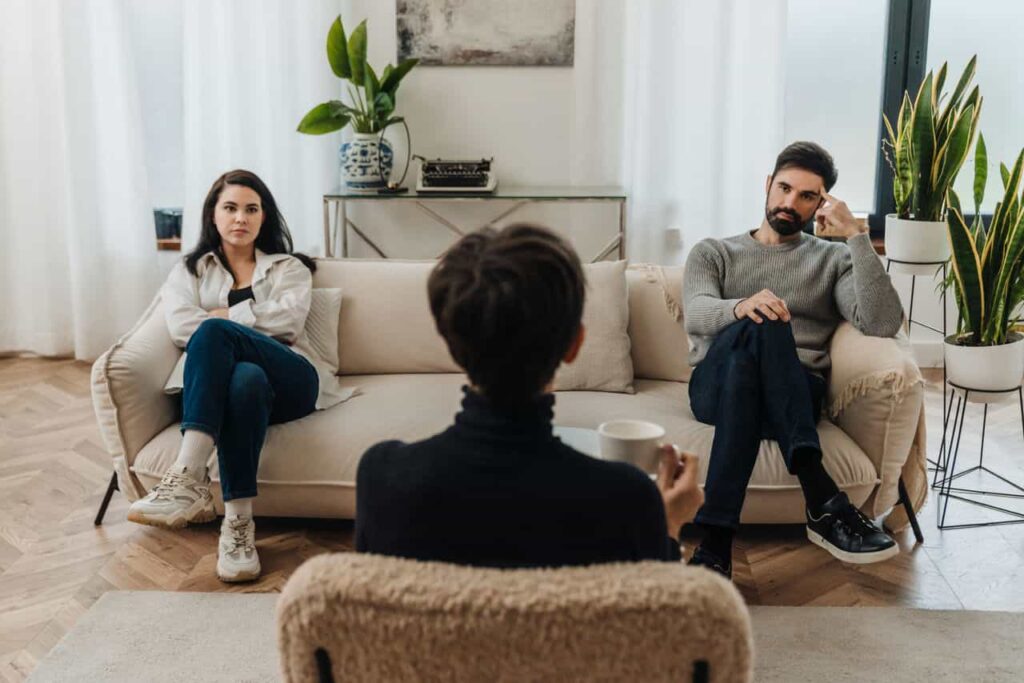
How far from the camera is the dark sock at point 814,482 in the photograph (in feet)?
7.80

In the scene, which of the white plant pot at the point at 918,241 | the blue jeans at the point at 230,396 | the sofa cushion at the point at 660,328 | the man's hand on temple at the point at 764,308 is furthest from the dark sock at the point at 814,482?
the blue jeans at the point at 230,396

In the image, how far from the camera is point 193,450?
242cm

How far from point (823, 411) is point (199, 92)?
278 centimetres

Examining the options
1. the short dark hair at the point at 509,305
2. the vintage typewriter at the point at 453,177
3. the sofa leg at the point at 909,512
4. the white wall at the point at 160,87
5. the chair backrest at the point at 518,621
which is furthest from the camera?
the white wall at the point at 160,87

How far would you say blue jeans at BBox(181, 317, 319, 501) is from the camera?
244 cm

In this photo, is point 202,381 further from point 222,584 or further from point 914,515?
point 914,515

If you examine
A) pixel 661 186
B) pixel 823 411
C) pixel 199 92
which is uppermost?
pixel 199 92

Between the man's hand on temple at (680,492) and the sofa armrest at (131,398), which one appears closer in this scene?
the man's hand on temple at (680,492)

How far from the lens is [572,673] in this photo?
2.88ft

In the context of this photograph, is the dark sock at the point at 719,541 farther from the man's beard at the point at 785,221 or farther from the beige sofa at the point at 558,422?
the man's beard at the point at 785,221

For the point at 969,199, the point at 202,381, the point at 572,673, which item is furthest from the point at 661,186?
the point at 572,673

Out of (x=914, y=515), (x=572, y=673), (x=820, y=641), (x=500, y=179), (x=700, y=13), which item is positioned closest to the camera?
(x=572, y=673)

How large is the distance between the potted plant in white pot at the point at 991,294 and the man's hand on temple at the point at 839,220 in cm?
26

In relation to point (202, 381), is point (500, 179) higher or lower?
higher
